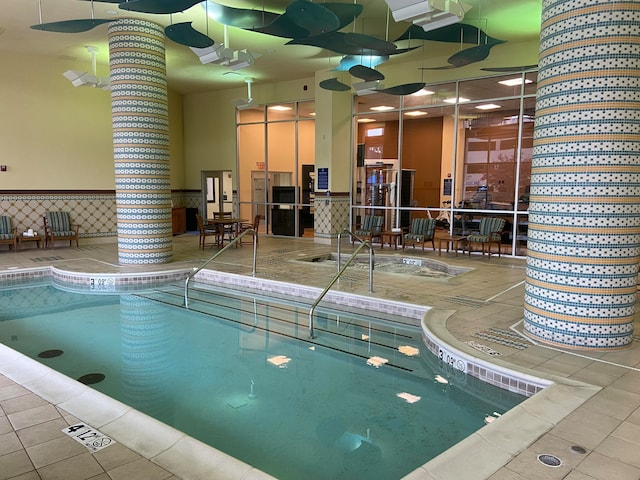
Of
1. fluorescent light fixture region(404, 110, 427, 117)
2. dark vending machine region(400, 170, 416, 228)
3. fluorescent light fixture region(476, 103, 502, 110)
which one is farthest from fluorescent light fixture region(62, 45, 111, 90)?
fluorescent light fixture region(476, 103, 502, 110)

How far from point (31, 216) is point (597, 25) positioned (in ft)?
36.0

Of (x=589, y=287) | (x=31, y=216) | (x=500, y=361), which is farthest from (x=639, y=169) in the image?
(x=31, y=216)

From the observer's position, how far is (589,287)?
4.04 meters

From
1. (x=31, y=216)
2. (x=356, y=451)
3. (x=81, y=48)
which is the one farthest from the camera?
(x=31, y=216)

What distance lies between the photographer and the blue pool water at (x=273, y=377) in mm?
3186

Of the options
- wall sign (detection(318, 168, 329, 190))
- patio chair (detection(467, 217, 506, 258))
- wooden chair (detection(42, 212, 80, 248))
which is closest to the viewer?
patio chair (detection(467, 217, 506, 258))

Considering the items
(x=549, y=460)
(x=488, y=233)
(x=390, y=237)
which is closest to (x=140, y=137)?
(x=390, y=237)

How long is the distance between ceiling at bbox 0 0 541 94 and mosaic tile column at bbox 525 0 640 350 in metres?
3.62

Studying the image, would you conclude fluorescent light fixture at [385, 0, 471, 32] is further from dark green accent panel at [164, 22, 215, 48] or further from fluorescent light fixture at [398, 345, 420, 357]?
fluorescent light fixture at [398, 345, 420, 357]

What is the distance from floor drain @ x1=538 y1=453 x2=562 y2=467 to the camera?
246 cm

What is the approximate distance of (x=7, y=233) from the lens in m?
9.91

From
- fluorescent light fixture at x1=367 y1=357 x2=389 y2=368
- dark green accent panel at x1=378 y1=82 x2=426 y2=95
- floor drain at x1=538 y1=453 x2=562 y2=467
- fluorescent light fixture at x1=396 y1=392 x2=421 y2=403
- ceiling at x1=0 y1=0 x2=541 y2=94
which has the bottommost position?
fluorescent light fixture at x1=396 y1=392 x2=421 y2=403

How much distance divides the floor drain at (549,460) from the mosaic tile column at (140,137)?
7.28 metres

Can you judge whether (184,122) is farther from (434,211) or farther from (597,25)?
(597,25)
